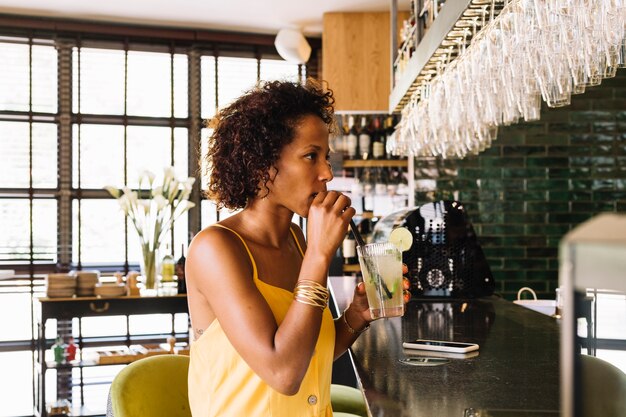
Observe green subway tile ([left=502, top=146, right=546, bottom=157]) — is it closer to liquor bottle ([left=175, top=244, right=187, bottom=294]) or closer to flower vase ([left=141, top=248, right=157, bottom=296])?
liquor bottle ([left=175, top=244, right=187, bottom=294])

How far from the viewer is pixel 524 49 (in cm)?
210

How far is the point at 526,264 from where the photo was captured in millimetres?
5668

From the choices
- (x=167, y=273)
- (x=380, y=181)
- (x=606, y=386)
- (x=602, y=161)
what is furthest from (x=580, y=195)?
(x=606, y=386)

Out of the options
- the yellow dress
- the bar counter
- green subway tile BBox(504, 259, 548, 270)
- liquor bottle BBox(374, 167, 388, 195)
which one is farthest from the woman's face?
liquor bottle BBox(374, 167, 388, 195)

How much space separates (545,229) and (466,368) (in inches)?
169

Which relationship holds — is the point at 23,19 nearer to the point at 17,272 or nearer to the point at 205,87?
the point at 205,87

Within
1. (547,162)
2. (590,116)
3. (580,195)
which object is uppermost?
(590,116)

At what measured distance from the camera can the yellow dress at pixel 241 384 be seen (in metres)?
1.47

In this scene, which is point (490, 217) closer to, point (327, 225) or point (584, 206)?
point (584, 206)

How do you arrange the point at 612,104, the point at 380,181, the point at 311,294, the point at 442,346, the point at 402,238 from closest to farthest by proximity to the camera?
the point at 311,294
the point at 442,346
the point at 402,238
the point at 612,104
the point at 380,181

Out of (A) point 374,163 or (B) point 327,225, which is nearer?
(B) point 327,225

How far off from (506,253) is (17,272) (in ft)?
13.4

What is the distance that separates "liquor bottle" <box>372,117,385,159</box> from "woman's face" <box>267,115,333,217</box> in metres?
5.04

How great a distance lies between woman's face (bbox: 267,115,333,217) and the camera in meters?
1.53
